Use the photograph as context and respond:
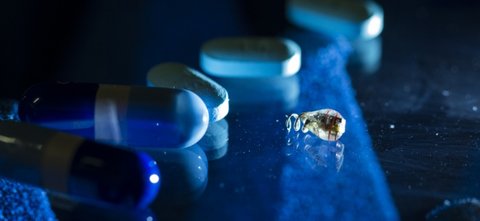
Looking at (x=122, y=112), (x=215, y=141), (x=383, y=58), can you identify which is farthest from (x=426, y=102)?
(x=122, y=112)

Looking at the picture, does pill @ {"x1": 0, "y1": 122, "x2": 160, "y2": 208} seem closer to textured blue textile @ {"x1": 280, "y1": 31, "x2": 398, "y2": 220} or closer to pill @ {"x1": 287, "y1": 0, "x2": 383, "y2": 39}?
textured blue textile @ {"x1": 280, "y1": 31, "x2": 398, "y2": 220}

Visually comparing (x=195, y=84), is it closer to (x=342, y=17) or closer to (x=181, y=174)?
(x=181, y=174)

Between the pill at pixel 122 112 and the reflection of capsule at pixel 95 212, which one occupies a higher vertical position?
the pill at pixel 122 112

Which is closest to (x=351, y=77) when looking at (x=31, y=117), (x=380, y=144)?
(x=380, y=144)

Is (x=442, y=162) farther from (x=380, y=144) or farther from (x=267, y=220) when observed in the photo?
(x=267, y=220)

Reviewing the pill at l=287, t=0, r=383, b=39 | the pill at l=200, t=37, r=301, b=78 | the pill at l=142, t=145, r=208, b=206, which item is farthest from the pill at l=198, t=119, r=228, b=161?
the pill at l=287, t=0, r=383, b=39

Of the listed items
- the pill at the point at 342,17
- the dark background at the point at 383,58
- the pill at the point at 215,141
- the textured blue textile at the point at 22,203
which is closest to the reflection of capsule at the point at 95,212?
the textured blue textile at the point at 22,203

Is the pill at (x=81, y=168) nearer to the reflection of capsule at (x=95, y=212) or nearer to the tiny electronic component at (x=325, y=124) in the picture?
the reflection of capsule at (x=95, y=212)
